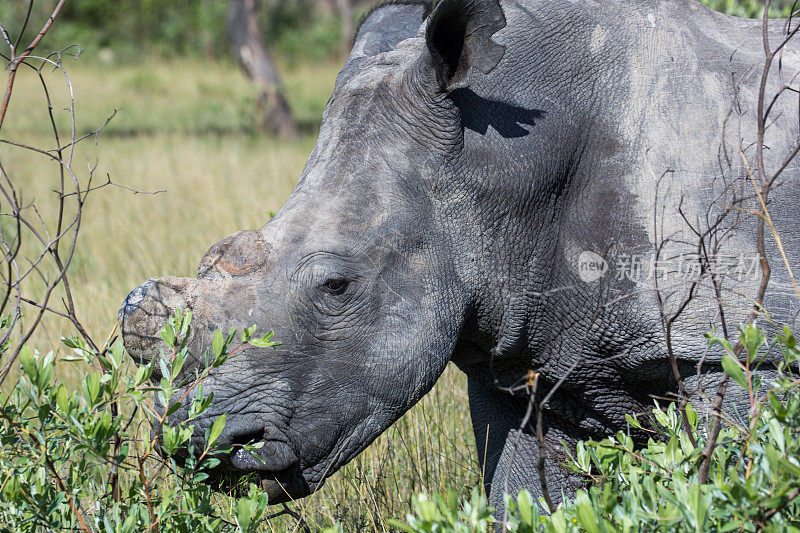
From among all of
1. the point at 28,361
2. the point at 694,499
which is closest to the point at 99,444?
the point at 28,361

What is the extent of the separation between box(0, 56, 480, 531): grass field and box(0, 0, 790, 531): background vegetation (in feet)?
0.06

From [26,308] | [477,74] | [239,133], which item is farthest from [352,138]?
[239,133]

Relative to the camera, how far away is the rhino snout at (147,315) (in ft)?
8.61

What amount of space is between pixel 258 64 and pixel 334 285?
11.1 m

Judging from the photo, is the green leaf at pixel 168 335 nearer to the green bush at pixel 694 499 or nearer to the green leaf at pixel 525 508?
the green bush at pixel 694 499

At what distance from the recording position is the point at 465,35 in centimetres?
277

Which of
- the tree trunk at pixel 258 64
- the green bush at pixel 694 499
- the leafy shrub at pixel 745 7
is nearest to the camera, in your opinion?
the green bush at pixel 694 499

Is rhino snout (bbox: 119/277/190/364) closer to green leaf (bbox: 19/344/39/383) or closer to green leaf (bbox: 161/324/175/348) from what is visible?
green leaf (bbox: 161/324/175/348)

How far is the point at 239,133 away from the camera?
1312 centimetres

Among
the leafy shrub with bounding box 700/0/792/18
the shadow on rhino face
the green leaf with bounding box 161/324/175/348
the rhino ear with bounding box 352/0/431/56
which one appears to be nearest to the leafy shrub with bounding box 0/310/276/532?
the green leaf with bounding box 161/324/175/348

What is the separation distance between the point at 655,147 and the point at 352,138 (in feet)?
3.16

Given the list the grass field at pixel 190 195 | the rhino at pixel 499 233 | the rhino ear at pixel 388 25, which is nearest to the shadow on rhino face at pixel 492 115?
the rhino at pixel 499 233

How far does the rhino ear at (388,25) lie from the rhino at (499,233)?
0.22 meters

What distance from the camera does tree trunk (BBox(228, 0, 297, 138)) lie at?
1299 cm
